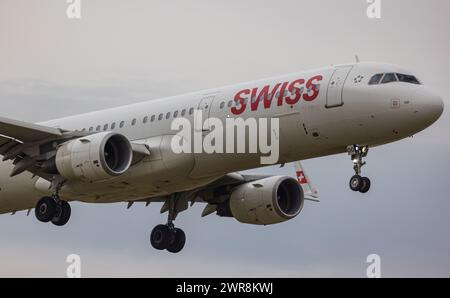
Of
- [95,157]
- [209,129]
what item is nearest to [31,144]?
[95,157]

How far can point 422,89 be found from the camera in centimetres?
4628

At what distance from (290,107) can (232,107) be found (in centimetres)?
222

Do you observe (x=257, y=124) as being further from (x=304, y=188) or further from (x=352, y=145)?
(x=304, y=188)

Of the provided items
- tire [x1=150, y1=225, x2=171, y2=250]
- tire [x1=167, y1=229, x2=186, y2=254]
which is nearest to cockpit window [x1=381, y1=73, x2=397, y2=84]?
tire [x1=167, y1=229, x2=186, y2=254]

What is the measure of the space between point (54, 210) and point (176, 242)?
6.79 meters

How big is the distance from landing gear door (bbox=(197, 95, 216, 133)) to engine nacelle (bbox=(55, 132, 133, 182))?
278 centimetres

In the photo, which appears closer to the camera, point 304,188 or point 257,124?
point 257,124

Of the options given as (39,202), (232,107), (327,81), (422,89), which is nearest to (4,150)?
(39,202)

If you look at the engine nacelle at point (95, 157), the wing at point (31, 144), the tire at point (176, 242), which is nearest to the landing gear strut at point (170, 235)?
the tire at point (176, 242)

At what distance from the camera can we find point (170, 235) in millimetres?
54844

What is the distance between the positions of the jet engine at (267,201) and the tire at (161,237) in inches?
107

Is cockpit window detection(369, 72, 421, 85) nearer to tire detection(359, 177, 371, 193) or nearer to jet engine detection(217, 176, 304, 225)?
tire detection(359, 177, 371, 193)

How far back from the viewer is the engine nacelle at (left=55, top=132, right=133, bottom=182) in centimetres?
4784

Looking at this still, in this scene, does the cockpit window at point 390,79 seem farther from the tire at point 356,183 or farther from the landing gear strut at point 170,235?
the landing gear strut at point 170,235
